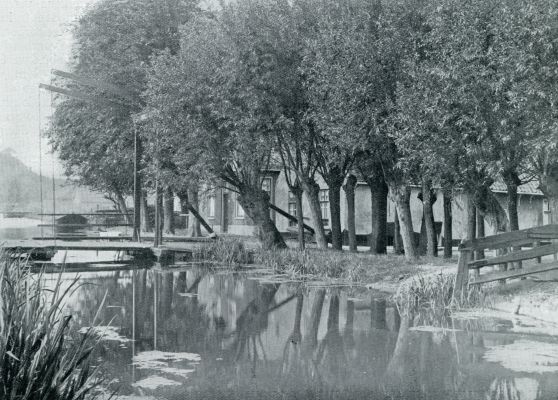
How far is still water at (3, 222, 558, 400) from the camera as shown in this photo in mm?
8102

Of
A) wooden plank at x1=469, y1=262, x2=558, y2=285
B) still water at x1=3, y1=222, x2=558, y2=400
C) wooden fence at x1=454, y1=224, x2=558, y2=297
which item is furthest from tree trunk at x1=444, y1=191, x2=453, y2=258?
wooden plank at x1=469, y1=262, x2=558, y2=285

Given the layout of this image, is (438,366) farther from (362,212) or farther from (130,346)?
(362,212)

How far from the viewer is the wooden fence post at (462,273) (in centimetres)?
1444

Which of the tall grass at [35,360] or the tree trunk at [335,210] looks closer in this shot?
the tall grass at [35,360]

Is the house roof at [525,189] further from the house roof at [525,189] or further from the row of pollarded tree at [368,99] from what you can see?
the row of pollarded tree at [368,99]

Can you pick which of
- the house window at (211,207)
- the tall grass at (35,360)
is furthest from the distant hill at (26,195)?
the tall grass at (35,360)

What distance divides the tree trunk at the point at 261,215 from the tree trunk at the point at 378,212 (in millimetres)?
4143

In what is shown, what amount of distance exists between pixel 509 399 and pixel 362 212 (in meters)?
28.8

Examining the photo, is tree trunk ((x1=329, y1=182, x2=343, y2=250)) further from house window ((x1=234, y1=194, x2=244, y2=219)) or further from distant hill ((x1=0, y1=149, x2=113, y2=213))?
distant hill ((x1=0, y1=149, x2=113, y2=213))

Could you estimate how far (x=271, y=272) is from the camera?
2261 centimetres

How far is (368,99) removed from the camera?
20406 millimetres

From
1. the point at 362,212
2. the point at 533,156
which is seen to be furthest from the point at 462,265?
the point at 362,212

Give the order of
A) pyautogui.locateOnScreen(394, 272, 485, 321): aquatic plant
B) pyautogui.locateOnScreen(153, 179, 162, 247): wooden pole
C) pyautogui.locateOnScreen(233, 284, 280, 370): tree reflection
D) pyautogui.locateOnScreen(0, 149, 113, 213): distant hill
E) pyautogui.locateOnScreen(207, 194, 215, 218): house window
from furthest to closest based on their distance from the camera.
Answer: pyautogui.locateOnScreen(0, 149, 113, 213): distant hill < pyautogui.locateOnScreen(207, 194, 215, 218): house window < pyautogui.locateOnScreen(153, 179, 162, 247): wooden pole < pyautogui.locateOnScreen(394, 272, 485, 321): aquatic plant < pyautogui.locateOnScreen(233, 284, 280, 370): tree reflection

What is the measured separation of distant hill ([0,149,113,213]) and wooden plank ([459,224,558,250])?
54.0 meters
